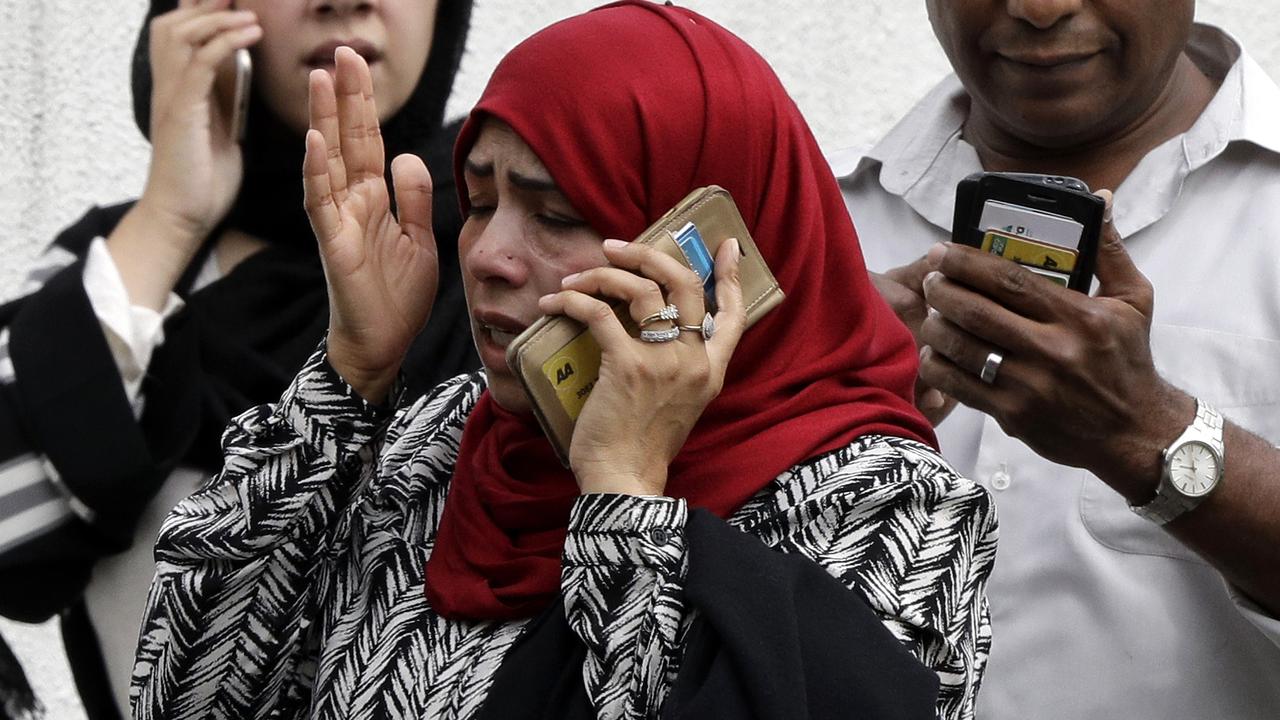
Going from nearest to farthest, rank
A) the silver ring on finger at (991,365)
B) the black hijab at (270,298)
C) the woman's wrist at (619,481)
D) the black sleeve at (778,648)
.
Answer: the black sleeve at (778,648)
the woman's wrist at (619,481)
the silver ring on finger at (991,365)
the black hijab at (270,298)

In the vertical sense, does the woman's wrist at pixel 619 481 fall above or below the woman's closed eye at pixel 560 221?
below

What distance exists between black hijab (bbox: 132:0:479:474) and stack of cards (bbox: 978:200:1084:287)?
87 centimetres

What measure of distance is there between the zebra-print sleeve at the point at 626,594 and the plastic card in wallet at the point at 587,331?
12cm

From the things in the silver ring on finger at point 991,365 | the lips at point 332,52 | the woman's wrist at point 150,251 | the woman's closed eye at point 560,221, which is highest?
the woman's closed eye at point 560,221

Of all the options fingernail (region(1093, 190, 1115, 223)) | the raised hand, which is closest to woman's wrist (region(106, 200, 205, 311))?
the raised hand

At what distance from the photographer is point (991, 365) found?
1.77 metres

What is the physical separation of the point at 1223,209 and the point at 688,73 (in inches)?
32.7

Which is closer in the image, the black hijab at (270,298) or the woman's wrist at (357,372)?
the woman's wrist at (357,372)

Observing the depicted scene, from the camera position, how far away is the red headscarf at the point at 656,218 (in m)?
1.64

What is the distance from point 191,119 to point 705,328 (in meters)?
1.06

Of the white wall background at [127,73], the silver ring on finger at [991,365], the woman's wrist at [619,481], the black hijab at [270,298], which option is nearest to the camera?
the woman's wrist at [619,481]

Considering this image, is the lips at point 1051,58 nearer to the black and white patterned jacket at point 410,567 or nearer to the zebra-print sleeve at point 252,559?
the black and white patterned jacket at point 410,567

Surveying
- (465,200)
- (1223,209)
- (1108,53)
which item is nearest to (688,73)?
(465,200)

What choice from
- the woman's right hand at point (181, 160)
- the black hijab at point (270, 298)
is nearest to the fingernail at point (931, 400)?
the black hijab at point (270, 298)
